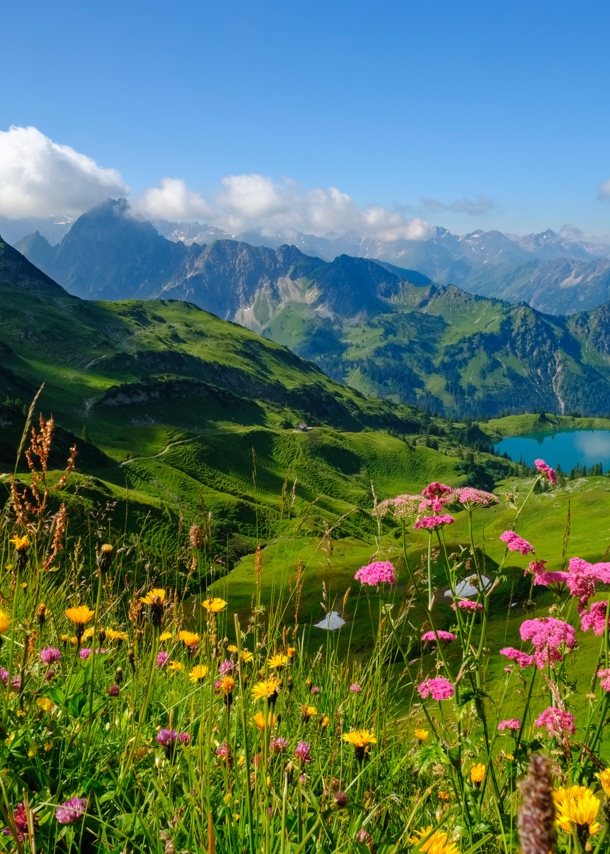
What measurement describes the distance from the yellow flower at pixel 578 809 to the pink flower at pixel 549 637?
7.25 ft

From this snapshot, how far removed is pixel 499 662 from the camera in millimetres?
29984

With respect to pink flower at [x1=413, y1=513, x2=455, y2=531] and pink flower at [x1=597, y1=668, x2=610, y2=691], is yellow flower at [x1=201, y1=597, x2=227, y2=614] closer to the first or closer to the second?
pink flower at [x1=413, y1=513, x2=455, y2=531]

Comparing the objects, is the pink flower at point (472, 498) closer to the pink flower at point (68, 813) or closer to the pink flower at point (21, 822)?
the pink flower at point (68, 813)

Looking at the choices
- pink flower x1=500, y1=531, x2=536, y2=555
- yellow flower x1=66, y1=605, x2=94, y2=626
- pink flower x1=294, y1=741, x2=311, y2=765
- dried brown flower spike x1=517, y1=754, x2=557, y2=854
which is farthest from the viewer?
pink flower x1=500, y1=531, x2=536, y2=555

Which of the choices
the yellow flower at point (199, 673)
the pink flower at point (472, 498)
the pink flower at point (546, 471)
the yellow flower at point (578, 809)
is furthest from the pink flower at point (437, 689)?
the yellow flower at point (578, 809)

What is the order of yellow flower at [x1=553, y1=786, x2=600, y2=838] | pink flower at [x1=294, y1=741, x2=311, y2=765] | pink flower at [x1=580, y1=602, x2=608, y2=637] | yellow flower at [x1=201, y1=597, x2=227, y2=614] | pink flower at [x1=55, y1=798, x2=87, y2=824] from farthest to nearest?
pink flower at [x1=580, y1=602, x2=608, y2=637], yellow flower at [x1=201, y1=597, x2=227, y2=614], pink flower at [x1=294, y1=741, x2=311, y2=765], pink flower at [x1=55, y1=798, x2=87, y2=824], yellow flower at [x1=553, y1=786, x2=600, y2=838]

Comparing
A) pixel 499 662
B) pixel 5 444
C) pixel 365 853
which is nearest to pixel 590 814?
pixel 365 853

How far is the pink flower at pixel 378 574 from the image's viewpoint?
5.00 m

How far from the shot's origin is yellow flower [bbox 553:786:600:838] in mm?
1770

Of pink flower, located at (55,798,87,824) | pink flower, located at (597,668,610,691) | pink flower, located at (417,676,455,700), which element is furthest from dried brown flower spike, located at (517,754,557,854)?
pink flower, located at (417,676,455,700)

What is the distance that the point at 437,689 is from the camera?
171 inches

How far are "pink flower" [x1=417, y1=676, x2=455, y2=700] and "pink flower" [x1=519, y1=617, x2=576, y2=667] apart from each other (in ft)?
2.29

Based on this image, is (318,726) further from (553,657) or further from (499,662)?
(499,662)

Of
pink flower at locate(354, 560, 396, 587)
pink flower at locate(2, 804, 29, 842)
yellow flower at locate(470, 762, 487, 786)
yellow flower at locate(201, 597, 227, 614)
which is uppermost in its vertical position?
yellow flower at locate(201, 597, 227, 614)
